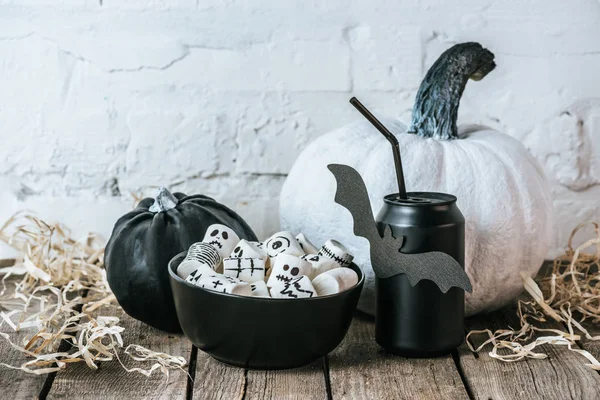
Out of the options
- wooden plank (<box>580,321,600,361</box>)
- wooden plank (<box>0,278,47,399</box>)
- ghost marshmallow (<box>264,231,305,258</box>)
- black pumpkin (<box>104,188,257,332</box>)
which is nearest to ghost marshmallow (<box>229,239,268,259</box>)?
ghost marshmallow (<box>264,231,305,258</box>)

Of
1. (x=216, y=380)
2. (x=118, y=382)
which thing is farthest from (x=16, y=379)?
(x=216, y=380)

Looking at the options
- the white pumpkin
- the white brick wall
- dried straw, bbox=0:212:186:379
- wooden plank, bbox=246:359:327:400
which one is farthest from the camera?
the white brick wall

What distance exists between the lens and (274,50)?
1535 mm

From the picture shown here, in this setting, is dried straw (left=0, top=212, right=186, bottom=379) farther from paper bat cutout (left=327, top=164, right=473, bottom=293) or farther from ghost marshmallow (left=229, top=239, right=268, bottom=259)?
paper bat cutout (left=327, top=164, right=473, bottom=293)

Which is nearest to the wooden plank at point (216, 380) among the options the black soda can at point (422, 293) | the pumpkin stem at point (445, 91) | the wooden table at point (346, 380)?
the wooden table at point (346, 380)

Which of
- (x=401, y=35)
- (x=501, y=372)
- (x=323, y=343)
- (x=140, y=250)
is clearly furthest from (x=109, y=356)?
(x=401, y=35)

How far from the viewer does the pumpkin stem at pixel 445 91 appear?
123 centimetres

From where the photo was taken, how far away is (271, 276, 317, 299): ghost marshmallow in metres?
0.97

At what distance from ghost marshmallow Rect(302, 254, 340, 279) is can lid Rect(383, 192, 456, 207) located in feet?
0.39

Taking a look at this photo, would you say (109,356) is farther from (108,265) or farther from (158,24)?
(158,24)

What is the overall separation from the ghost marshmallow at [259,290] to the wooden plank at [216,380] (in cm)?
12

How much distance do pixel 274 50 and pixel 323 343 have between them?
2.41 feet

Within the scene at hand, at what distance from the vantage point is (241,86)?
1.55m

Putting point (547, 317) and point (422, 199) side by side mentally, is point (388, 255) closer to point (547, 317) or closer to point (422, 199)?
point (422, 199)
